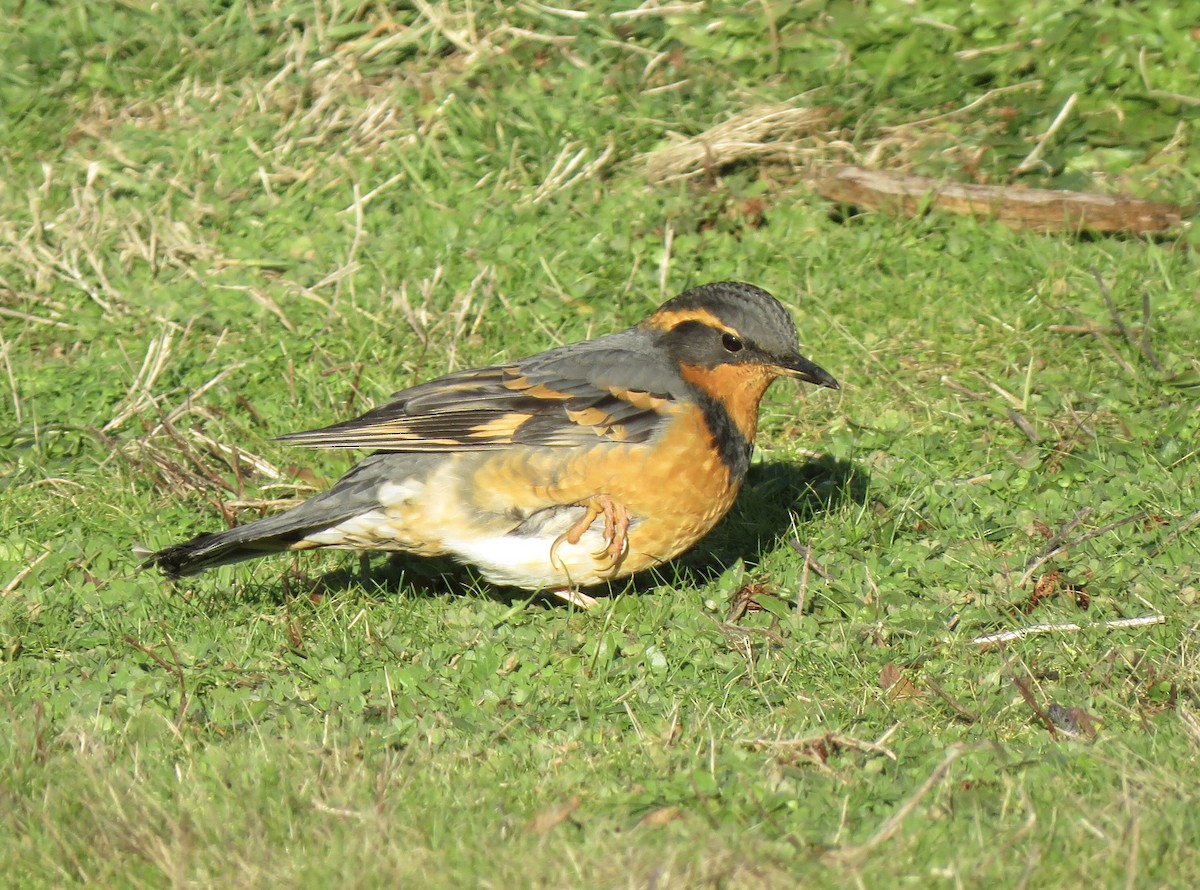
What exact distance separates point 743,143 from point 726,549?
319 centimetres

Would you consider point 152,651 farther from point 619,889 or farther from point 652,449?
point 619,889

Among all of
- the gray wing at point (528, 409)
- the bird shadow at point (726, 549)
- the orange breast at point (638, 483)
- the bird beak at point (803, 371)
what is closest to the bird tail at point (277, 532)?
the gray wing at point (528, 409)

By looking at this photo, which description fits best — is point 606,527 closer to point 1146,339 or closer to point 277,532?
point 277,532

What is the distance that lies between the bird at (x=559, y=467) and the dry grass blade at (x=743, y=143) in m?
2.86

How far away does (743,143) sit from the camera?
9.50m

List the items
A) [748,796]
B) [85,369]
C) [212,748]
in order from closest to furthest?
[748,796], [212,748], [85,369]

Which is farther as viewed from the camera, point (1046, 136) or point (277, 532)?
point (1046, 136)

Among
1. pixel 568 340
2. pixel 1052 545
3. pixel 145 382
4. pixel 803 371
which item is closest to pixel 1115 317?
pixel 1052 545

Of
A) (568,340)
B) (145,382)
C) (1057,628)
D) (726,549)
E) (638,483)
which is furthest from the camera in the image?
(568,340)

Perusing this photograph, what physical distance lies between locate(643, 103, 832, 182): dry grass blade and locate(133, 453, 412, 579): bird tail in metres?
3.52

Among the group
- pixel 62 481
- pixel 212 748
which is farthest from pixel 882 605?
pixel 62 481

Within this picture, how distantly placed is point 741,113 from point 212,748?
575 cm

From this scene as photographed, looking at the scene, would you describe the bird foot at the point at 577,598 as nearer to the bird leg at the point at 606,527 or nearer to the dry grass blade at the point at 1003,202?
the bird leg at the point at 606,527

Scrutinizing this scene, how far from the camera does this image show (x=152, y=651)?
6.33 meters
